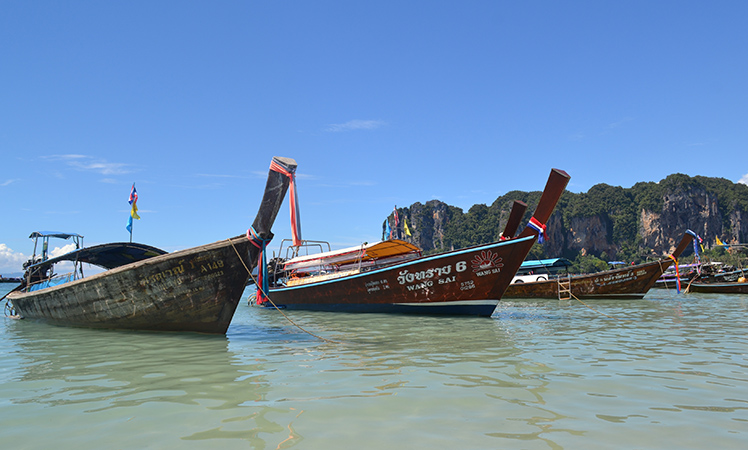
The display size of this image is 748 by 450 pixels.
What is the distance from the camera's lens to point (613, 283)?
20.0 m

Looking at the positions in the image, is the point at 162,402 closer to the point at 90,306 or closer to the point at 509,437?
the point at 509,437

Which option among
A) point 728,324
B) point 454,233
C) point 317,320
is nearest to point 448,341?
point 317,320

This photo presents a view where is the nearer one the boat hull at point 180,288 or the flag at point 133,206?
the boat hull at point 180,288

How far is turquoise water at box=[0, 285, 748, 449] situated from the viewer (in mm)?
2836

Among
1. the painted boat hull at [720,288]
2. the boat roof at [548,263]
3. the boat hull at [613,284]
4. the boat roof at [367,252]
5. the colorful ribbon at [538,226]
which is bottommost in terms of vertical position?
the painted boat hull at [720,288]

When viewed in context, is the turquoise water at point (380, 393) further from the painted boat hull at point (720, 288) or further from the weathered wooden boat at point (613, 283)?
the painted boat hull at point (720, 288)

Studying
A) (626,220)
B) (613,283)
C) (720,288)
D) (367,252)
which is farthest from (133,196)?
(626,220)

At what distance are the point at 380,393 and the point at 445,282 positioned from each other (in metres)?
7.92

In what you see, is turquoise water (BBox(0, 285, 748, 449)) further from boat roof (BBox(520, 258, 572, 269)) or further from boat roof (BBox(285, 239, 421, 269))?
boat roof (BBox(520, 258, 572, 269))

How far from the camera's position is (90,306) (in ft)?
28.3

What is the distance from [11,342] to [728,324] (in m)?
14.0

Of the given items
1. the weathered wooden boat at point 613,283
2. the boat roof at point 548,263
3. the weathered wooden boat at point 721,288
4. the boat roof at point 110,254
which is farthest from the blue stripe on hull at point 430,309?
the weathered wooden boat at point 721,288

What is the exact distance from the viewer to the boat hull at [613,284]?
19.4 m

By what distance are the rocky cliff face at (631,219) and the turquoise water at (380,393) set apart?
103 meters
